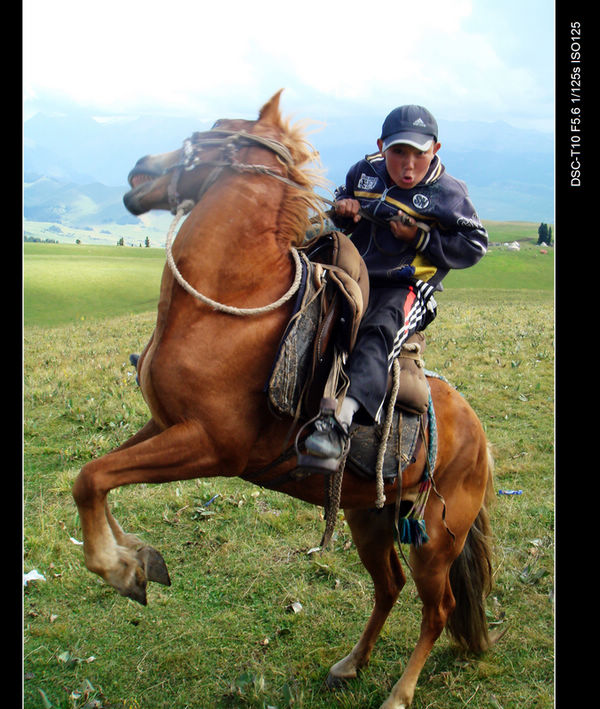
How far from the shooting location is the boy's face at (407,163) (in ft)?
11.9

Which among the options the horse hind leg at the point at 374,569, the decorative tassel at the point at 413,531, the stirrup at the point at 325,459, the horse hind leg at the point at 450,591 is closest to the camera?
the stirrup at the point at 325,459

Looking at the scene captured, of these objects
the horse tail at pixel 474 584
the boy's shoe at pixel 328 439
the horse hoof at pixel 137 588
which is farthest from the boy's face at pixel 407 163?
the horse hoof at pixel 137 588

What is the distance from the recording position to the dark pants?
338 centimetres

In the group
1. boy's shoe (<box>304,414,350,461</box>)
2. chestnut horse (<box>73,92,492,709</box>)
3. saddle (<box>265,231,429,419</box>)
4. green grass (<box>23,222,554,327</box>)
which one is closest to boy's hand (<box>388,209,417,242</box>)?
saddle (<box>265,231,429,419</box>)

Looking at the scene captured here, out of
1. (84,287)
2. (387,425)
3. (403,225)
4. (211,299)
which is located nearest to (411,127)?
(403,225)

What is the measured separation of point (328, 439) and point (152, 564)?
124 cm

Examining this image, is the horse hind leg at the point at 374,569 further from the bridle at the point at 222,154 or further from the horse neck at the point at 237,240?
the bridle at the point at 222,154

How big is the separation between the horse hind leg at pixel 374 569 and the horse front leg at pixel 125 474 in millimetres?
1649

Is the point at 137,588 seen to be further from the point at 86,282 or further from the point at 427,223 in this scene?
the point at 86,282

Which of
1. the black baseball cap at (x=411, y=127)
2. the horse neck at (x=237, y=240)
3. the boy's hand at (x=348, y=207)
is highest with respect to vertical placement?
the black baseball cap at (x=411, y=127)
